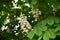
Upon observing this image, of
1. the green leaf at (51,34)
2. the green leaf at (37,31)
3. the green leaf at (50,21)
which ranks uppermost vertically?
the green leaf at (50,21)

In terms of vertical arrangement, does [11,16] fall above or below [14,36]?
above

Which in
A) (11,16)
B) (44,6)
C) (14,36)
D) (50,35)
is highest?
(44,6)

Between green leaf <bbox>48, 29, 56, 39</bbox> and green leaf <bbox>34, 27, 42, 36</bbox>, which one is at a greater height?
green leaf <bbox>34, 27, 42, 36</bbox>

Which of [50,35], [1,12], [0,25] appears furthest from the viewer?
[0,25]

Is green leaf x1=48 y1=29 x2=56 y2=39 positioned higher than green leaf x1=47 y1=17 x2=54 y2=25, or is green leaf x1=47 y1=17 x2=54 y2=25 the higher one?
green leaf x1=47 y1=17 x2=54 y2=25

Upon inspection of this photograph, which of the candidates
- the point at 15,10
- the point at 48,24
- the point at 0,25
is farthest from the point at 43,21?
the point at 0,25

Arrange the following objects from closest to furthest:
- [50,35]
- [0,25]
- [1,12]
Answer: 1. [50,35]
2. [1,12]
3. [0,25]

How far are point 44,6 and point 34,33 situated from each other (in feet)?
0.87

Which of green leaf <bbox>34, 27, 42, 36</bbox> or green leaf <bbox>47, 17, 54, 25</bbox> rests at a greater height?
green leaf <bbox>47, 17, 54, 25</bbox>

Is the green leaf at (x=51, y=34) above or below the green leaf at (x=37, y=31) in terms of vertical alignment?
below

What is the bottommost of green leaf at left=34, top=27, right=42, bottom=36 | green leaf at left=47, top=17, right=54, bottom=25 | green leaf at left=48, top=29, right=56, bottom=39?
green leaf at left=48, top=29, right=56, bottom=39

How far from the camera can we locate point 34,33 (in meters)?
1.55

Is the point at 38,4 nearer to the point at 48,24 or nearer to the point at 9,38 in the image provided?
the point at 48,24

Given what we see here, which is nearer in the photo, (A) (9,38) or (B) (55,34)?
(B) (55,34)
